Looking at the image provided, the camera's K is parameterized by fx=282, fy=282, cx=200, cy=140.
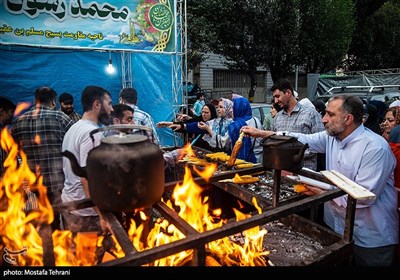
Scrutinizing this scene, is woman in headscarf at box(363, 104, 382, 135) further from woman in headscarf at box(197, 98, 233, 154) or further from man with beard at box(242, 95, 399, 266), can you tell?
man with beard at box(242, 95, 399, 266)

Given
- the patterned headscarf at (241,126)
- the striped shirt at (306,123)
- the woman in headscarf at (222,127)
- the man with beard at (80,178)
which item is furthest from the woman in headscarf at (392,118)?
the man with beard at (80,178)

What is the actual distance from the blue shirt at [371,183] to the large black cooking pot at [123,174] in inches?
75.3

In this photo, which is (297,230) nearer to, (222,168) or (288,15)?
(222,168)

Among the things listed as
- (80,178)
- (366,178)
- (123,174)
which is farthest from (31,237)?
(366,178)

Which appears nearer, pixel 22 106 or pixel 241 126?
pixel 241 126

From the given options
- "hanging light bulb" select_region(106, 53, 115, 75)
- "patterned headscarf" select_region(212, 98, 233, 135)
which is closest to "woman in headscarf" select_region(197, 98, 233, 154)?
"patterned headscarf" select_region(212, 98, 233, 135)

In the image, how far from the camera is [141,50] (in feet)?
26.8

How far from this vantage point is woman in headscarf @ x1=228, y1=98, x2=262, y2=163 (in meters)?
5.04

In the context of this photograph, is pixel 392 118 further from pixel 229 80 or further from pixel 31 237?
pixel 229 80

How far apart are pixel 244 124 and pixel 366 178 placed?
2.77m

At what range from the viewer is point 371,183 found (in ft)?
8.02

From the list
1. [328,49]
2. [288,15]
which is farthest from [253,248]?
[328,49]

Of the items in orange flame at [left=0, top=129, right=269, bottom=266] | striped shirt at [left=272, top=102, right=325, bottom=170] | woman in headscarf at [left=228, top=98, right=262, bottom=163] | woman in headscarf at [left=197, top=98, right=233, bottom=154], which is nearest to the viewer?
orange flame at [left=0, top=129, right=269, bottom=266]

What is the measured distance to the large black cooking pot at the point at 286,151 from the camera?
2295 mm
